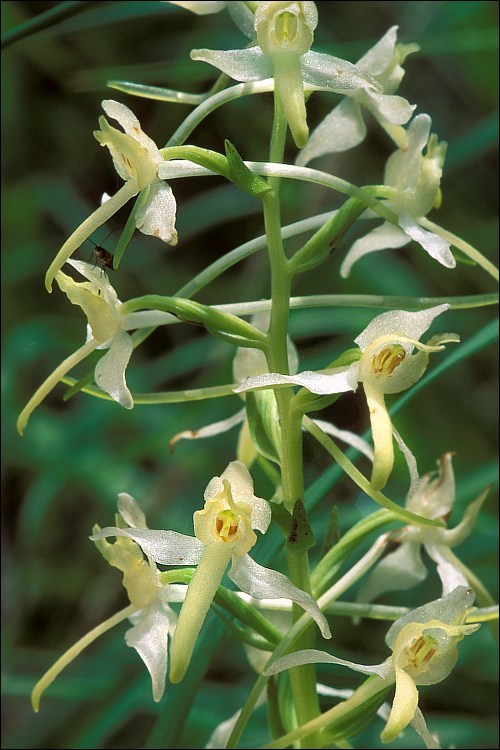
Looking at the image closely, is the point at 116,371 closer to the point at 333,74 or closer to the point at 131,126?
the point at 131,126

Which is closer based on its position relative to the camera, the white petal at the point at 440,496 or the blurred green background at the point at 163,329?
the white petal at the point at 440,496

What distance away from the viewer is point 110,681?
1397mm

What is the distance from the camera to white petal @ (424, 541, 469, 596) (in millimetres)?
1027

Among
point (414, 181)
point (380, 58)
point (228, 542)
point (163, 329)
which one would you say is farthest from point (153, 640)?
point (163, 329)

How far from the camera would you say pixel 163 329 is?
1.74 meters

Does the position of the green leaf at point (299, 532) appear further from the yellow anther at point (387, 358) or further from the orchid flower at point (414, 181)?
the orchid flower at point (414, 181)

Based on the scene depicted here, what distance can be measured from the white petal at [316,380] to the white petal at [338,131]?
1.01ft

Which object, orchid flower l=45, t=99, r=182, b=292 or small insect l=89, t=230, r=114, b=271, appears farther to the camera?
small insect l=89, t=230, r=114, b=271

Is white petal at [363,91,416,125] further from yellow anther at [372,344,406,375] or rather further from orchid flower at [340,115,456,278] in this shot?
yellow anther at [372,344,406,375]

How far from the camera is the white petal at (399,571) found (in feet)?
3.59

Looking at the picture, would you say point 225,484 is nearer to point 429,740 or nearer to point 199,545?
point 199,545

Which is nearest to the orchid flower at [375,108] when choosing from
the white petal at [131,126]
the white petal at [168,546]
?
the white petal at [131,126]

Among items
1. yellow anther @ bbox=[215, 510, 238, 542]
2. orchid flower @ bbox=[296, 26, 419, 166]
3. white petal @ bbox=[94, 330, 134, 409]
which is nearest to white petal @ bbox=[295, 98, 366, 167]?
orchid flower @ bbox=[296, 26, 419, 166]

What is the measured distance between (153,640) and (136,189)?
0.40 m
